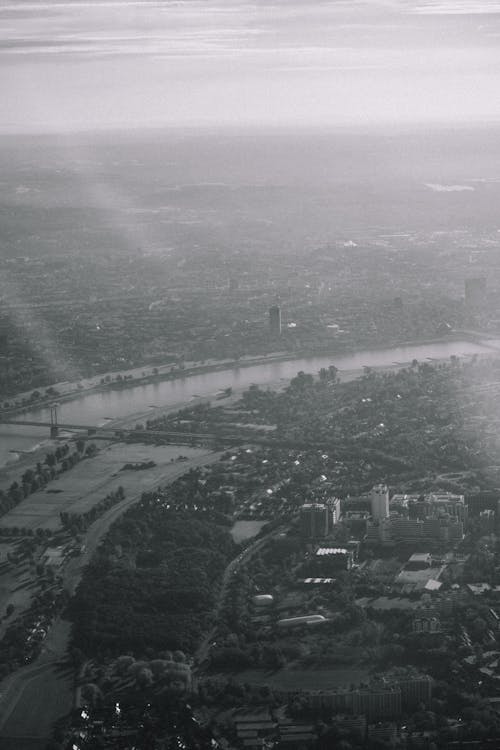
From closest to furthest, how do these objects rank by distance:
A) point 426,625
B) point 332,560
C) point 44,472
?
point 426,625 → point 332,560 → point 44,472

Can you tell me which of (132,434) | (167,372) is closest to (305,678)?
(132,434)

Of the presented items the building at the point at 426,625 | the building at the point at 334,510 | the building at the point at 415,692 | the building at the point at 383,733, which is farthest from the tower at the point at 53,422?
the building at the point at 383,733

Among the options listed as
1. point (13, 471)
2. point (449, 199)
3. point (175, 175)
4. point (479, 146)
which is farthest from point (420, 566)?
point (479, 146)

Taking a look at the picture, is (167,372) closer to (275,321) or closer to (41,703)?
(275,321)

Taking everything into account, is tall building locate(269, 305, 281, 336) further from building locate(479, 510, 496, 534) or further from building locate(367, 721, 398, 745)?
building locate(367, 721, 398, 745)

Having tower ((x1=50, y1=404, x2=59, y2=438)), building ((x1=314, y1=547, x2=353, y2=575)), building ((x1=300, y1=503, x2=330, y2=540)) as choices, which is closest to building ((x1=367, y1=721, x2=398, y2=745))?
building ((x1=314, y1=547, x2=353, y2=575))

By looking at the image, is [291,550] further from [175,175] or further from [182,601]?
[175,175]
